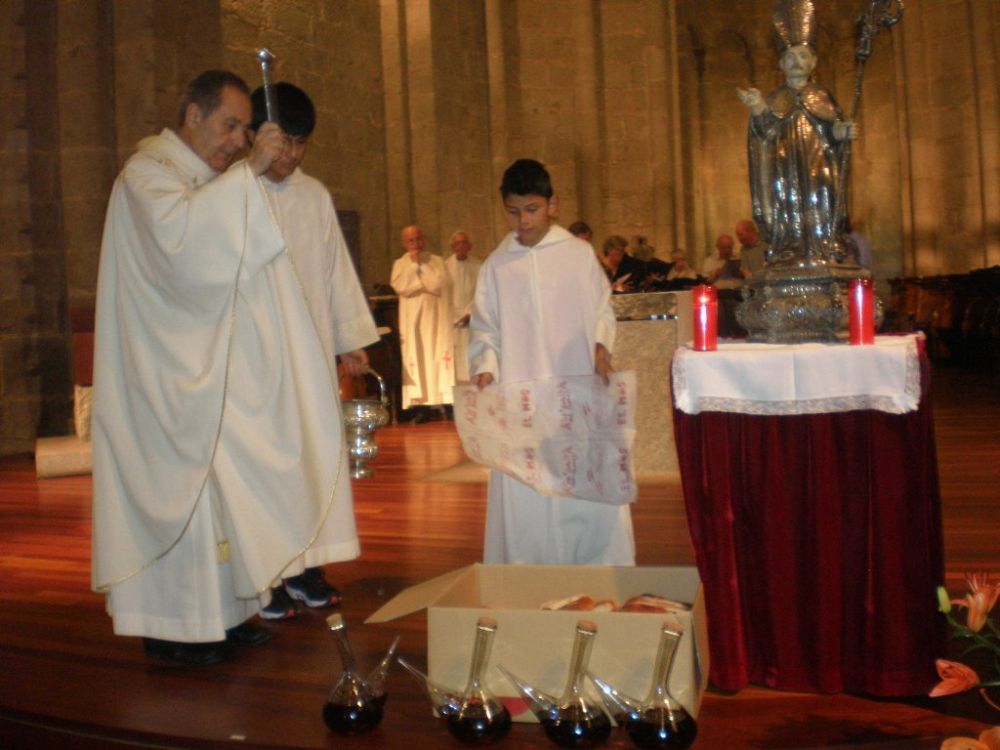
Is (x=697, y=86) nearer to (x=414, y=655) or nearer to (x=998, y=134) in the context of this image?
(x=998, y=134)

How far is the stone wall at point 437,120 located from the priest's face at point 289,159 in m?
5.82

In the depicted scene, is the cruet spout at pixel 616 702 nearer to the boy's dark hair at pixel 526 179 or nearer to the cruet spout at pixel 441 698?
the cruet spout at pixel 441 698

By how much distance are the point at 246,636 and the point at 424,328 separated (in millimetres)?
7969

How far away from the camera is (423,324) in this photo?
1160 centimetres

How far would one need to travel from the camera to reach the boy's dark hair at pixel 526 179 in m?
4.04

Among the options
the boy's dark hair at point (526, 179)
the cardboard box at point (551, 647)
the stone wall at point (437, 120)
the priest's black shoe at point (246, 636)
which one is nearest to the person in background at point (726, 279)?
the stone wall at point (437, 120)

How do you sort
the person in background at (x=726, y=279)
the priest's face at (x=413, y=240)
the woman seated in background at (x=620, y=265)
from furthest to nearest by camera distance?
the priest's face at (x=413, y=240)
the person in background at (x=726, y=279)
the woman seated in background at (x=620, y=265)

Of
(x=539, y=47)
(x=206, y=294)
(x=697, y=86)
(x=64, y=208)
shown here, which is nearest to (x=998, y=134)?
(x=539, y=47)

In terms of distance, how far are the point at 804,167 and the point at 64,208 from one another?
7924 millimetres

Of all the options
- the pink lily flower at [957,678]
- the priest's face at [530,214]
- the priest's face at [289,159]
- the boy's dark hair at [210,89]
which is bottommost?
the pink lily flower at [957,678]

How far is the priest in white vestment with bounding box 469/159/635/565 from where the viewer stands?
13.9ft

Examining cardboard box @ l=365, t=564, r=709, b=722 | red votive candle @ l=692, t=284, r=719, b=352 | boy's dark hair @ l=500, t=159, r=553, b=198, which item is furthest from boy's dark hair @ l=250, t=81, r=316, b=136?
cardboard box @ l=365, t=564, r=709, b=722

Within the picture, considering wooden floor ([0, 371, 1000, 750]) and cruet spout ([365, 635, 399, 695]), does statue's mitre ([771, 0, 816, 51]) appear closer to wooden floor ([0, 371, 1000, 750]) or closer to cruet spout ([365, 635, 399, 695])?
wooden floor ([0, 371, 1000, 750])

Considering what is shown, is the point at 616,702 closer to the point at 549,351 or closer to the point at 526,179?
the point at 549,351
